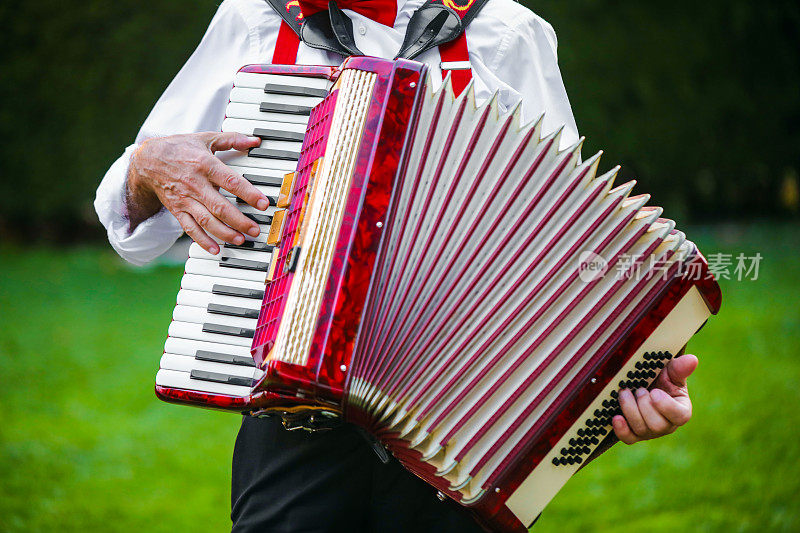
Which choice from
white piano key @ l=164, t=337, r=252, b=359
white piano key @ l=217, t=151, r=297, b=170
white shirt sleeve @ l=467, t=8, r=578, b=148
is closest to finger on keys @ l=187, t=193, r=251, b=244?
white piano key @ l=217, t=151, r=297, b=170

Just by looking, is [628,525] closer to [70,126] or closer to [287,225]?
[287,225]

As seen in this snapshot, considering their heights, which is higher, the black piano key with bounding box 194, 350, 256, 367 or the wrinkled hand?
the wrinkled hand

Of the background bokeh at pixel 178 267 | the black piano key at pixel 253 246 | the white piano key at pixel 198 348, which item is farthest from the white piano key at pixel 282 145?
the background bokeh at pixel 178 267

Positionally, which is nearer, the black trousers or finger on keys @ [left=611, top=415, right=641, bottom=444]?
finger on keys @ [left=611, top=415, right=641, bottom=444]

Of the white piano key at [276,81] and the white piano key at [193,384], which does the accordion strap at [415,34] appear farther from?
the white piano key at [193,384]

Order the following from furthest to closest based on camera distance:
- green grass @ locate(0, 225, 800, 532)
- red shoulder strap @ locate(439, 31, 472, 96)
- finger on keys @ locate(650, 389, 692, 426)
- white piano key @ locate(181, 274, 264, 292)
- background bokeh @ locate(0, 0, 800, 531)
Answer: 1. background bokeh @ locate(0, 0, 800, 531)
2. green grass @ locate(0, 225, 800, 532)
3. red shoulder strap @ locate(439, 31, 472, 96)
4. white piano key @ locate(181, 274, 264, 292)
5. finger on keys @ locate(650, 389, 692, 426)

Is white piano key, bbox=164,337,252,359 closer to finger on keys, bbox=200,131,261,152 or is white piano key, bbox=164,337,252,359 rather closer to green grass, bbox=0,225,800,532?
finger on keys, bbox=200,131,261,152

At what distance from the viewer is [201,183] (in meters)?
1.63

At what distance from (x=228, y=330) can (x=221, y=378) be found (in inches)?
3.8

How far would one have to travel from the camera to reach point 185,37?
6.50 metres

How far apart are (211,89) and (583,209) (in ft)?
3.12

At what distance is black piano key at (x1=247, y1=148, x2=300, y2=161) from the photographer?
63.7 inches

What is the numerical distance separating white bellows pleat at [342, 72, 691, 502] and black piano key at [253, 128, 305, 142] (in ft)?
0.93

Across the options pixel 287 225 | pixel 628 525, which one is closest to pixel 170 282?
pixel 628 525
